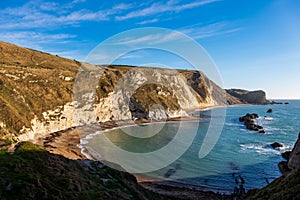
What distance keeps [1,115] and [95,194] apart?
3830 cm

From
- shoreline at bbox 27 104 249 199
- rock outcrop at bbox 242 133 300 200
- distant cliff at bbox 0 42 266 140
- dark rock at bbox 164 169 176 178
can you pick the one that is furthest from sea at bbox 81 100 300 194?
rock outcrop at bbox 242 133 300 200

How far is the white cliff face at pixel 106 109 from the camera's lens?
54.3m

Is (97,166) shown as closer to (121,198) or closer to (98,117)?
(121,198)

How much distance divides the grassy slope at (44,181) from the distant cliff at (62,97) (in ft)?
93.4

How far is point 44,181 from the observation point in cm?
1104

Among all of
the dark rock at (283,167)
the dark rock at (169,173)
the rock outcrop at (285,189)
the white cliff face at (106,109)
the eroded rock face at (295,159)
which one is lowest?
the dark rock at (169,173)

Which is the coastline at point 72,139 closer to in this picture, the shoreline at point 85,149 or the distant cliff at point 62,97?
the shoreline at point 85,149

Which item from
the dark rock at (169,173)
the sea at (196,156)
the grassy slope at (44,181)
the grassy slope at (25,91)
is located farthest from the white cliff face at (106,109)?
the grassy slope at (44,181)

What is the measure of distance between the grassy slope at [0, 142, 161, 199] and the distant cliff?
2846cm

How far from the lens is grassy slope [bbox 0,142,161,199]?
9.94 meters

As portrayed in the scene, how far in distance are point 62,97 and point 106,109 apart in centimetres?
1851

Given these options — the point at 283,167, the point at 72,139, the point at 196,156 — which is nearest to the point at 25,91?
the point at 72,139

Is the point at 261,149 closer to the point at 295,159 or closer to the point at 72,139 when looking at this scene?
the point at 295,159

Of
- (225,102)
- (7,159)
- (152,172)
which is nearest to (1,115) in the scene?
(152,172)
